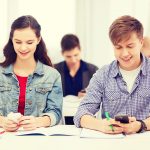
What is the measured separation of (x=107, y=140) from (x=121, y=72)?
502mm

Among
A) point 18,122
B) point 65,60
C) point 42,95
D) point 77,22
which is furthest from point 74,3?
point 18,122

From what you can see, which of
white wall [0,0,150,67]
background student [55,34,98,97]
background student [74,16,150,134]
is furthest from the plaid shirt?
white wall [0,0,150,67]

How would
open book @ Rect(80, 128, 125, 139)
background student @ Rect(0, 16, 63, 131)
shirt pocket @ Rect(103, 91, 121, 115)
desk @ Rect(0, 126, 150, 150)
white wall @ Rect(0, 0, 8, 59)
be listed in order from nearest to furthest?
desk @ Rect(0, 126, 150, 150) < open book @ Rect(80, 128, 125, 139) < shirt pocket @ Rect(103, 91, 121, 115) < background student @ Rect(0, 16, 63, 131) < white wall @ Rect(0, 0, 8, 59)

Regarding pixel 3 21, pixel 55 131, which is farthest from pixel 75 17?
pixel 55 131

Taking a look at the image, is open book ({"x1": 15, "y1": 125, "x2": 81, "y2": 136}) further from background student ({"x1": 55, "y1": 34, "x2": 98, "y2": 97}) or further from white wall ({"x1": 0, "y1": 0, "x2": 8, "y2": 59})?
white wall ({"x1": 0, "y1": 0, "x2": 8, "y2": 59})

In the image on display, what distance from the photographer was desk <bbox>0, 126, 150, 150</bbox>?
147 cm

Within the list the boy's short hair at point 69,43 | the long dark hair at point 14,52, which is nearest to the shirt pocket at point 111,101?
the long dark hair at point 14,52

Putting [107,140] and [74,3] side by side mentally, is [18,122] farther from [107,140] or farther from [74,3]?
[74,3]

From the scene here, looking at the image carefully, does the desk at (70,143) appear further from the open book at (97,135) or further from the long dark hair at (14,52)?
the long dark hair at (14,52)

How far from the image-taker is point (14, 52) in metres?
2.15

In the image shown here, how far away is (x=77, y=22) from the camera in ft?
15.0

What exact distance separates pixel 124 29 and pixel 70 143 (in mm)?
656

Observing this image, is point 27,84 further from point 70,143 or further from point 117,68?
point 70,143

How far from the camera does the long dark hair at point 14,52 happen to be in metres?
2.08
